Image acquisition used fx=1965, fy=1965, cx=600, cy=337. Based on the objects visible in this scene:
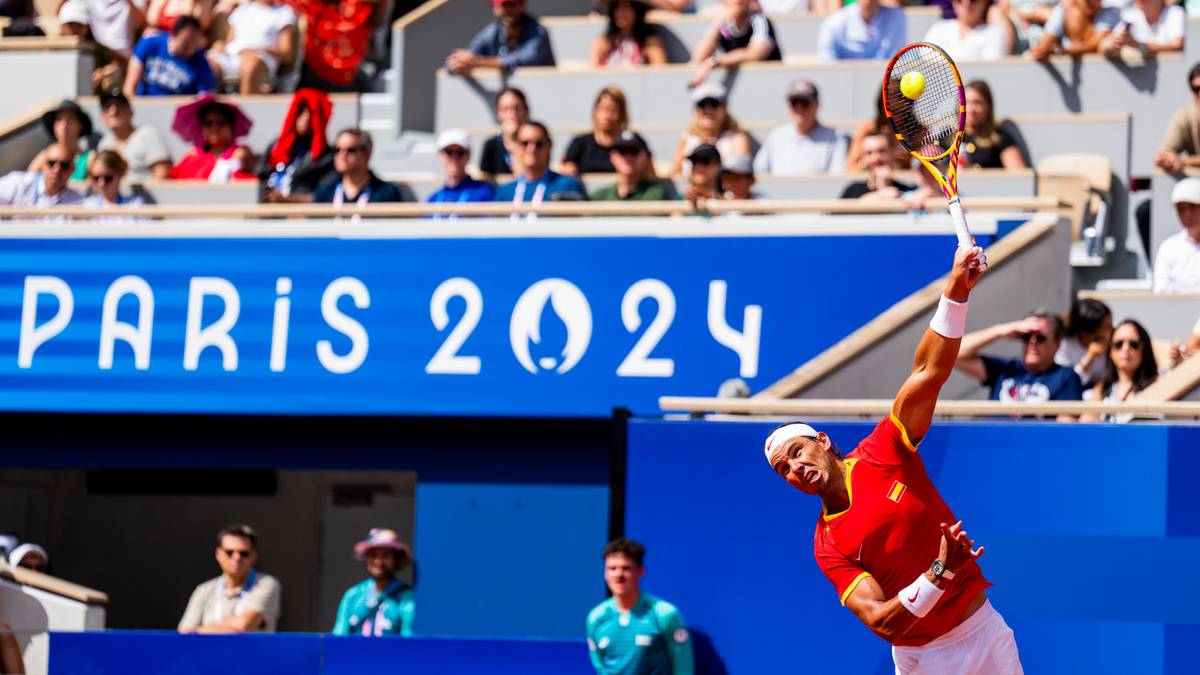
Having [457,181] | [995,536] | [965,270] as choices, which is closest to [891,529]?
[965,270]

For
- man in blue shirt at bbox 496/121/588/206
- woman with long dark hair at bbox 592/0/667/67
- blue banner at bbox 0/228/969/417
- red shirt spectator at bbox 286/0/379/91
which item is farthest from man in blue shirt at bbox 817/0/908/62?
red shirt spectator at bbox 286/0/379/91

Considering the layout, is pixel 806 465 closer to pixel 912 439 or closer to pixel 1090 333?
pixel 912 439

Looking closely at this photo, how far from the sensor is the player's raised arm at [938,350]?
6.36 metres

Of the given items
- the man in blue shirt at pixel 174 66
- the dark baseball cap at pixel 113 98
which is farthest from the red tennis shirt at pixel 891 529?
the man in blue shirt at pixel 174 66

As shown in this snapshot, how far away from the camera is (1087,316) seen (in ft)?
34.0

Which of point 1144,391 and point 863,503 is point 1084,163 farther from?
point 863,503

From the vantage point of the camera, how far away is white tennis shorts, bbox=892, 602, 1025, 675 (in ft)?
22.7

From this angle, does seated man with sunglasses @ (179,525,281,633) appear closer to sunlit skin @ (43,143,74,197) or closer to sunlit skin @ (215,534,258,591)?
sunlit skin @ (215,534,258,591)

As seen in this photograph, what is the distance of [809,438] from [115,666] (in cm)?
495

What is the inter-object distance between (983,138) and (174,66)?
6.62 m

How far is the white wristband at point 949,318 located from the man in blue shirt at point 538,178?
18.1 ft

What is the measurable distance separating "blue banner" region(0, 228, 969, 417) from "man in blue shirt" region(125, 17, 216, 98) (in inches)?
131

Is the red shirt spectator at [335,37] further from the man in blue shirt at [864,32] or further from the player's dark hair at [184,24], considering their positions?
the man in blue shirt at [864,32]

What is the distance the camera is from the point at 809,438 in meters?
6.73
